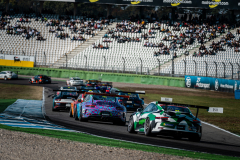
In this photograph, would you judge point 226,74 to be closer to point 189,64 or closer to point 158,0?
point 189,64

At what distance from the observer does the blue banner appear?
38281 millimetres

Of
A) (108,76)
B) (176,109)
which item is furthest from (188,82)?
(176,109)

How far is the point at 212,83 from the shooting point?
40.5 m

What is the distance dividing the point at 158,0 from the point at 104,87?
35.5 meters

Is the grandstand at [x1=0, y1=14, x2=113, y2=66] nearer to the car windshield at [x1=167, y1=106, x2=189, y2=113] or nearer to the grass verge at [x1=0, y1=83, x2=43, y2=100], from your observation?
the grass verge at [x1=0, y1=83, x2=43, y2=100]

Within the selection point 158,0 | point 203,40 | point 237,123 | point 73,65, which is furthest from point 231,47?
point 237,123

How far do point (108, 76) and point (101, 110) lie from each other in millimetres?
34001

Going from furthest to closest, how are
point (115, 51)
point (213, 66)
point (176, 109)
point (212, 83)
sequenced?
1. point (115, 51)
2. point (212, 83)
3. point (213, 66)
4. point (176, 109)

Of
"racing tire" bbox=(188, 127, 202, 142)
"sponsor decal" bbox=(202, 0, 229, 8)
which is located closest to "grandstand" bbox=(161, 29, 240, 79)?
"sponsor decal" bbox=(202, 0, 229, 8)

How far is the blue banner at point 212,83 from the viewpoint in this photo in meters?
38.3

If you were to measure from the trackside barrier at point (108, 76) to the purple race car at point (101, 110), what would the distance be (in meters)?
30.4

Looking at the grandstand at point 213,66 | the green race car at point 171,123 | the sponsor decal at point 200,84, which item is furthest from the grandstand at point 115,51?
the green race car at point 171,123

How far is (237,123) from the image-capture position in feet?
55.0

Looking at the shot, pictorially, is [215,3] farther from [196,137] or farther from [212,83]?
[196,137]
